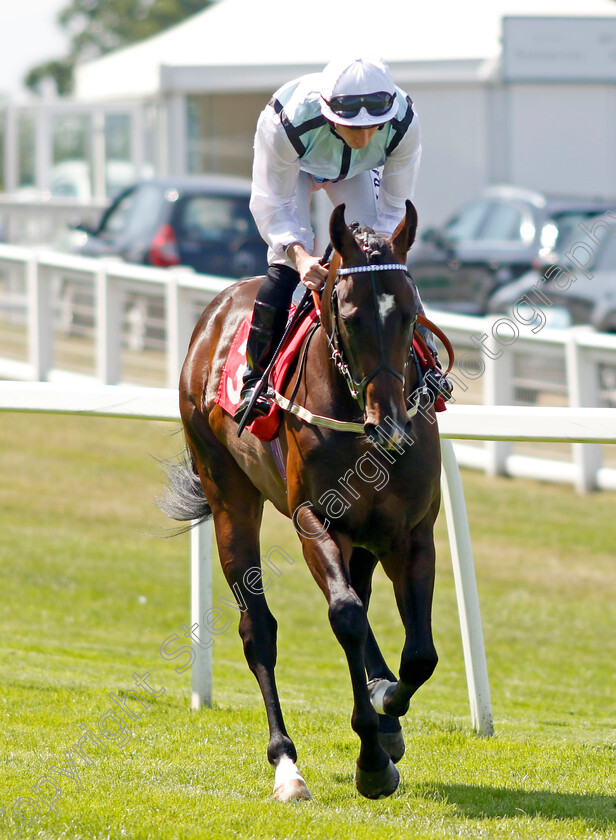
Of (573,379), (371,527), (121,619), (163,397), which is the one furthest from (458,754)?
(573,379)

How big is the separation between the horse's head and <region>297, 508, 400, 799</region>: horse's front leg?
1.58ft

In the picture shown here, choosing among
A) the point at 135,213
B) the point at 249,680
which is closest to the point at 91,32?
the point at 135,213

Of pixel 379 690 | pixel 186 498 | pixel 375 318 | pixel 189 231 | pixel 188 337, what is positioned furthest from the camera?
pixel 189 231

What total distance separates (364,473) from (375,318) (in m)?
0.52

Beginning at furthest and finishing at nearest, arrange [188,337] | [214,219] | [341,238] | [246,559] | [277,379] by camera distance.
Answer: [214,219]
[188,337]
[246,559]
[277,379]
[341,238]

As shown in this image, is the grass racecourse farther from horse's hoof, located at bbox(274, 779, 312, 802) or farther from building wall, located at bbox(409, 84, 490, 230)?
building wall, located at bbox(409, 84, 490, 230)

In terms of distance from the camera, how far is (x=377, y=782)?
396cm

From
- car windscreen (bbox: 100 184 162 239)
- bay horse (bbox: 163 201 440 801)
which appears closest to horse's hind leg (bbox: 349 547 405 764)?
bay horse (bbox: 163 201 440 801)

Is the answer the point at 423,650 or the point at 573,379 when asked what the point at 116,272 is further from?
the point at 423,650

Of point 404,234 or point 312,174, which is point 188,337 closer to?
point 312,174

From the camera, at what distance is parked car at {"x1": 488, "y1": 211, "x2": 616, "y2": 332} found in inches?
511

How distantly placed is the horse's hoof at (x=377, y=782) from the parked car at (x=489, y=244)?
10719mm

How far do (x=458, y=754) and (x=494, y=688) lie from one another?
2.23 metres

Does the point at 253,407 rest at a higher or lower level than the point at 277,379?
lower
